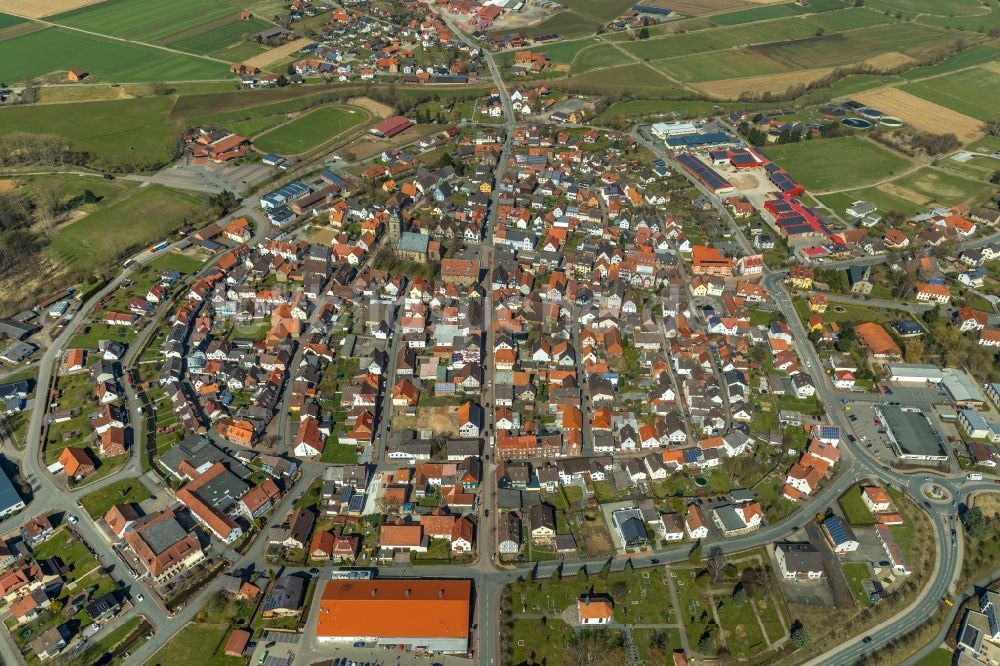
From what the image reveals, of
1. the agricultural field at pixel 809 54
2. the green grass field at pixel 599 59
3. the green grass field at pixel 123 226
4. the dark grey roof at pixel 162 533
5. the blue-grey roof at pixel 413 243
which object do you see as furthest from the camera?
the green grass field at pixel 599 59

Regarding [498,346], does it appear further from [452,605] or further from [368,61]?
[368,61]

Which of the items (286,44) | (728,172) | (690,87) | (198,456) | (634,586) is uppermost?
(286,44)

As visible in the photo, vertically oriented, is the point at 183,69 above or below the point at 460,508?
above

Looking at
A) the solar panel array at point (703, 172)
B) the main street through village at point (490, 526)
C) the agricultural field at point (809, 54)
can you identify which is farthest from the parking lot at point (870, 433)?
the agricultural field at point (809, 54)

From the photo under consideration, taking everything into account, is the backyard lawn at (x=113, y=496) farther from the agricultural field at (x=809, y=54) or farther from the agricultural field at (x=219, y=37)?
the agricultural field at (x=809, y=54)

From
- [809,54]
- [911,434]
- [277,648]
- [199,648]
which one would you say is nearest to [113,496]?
[199,648]

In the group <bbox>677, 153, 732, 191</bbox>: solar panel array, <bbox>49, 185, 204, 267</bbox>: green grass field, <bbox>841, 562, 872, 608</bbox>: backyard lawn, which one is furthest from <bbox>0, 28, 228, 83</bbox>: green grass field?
<bbox>841, 562, 872, 608</bbox>: backyard lawn

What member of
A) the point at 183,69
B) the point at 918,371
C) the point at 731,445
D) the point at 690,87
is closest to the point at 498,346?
the point at 731,445
